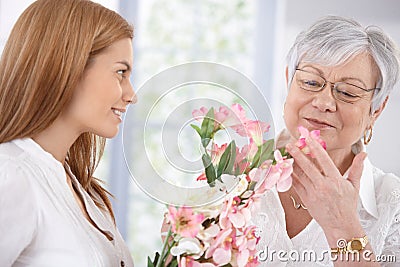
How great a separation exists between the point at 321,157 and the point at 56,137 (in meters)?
0.46

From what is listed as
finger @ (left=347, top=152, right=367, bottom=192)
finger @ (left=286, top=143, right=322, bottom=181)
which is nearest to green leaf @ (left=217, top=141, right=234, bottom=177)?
finger @ (left=286, top=143, right=322, bottom=181)

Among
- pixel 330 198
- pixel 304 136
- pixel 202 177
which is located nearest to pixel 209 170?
pixel 202 177

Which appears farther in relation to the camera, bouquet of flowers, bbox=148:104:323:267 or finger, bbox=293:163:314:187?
finger, bbox=293:163:314:187

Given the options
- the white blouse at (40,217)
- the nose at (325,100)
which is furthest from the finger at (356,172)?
the white blouse at (40,217)

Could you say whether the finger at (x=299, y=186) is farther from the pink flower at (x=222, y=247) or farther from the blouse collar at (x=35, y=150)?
the blouse collar at (x=35, y=150)

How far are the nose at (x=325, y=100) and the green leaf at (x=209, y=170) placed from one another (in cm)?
42

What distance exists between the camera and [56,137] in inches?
42.6

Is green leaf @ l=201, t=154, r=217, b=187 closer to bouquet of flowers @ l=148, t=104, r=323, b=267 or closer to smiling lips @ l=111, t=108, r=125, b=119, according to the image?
bouquet of flowers @ l=148, t=104, r=323, b=267

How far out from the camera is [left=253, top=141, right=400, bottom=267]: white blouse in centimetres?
133

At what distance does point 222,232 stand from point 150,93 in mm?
230

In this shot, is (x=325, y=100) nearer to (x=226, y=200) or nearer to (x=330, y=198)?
(x=330, y=198)

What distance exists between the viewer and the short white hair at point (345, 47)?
1.31 meters

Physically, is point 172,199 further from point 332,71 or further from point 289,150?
point 332,71

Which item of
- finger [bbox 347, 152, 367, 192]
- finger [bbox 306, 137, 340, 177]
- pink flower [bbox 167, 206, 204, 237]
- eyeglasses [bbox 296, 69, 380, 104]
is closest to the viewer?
pink flower [bbox 167, 206, 204, 237]
